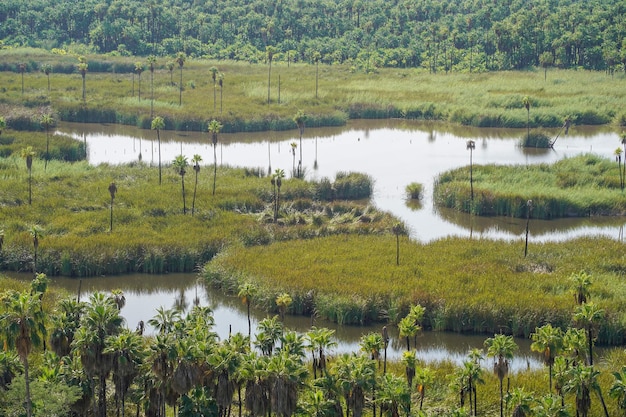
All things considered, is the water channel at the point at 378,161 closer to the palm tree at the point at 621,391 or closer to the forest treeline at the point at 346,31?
the palm tree at the point at 621,391

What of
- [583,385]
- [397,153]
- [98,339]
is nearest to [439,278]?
[583,385]

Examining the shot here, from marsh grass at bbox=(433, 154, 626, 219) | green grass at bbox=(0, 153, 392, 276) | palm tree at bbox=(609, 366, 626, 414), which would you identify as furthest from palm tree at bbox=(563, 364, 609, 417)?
marsh grass at bbox=(433, 154, 626, 219)

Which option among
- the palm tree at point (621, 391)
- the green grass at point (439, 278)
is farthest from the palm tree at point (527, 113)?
the palm tree at point (621, 391)

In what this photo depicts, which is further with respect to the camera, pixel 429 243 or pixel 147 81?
pixel 147 81

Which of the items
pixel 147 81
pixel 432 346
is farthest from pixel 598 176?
pixel 147 81

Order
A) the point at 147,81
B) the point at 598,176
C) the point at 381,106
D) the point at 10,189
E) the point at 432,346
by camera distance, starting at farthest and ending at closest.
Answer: the point at 147,81, the point at 381,106, the point at 598,176, the point at 10,189, the point at 432,346

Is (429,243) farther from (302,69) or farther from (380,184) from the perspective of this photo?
(302,69)
